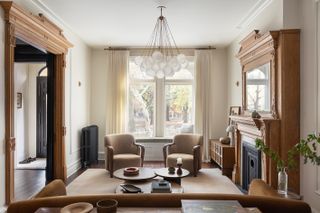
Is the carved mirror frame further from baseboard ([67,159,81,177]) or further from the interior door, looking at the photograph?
the interior door

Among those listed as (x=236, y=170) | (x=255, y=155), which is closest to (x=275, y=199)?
(x=255, y=155)

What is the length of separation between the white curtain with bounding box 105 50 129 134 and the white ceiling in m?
0.59

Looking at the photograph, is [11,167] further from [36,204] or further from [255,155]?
[255,155]

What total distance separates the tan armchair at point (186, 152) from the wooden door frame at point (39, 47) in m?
2.06

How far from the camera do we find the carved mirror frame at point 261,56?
3613mm

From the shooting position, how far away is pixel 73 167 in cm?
577

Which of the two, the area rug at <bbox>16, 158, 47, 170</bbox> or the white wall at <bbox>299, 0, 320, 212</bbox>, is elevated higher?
the white wall at <bbox>299, 0, 320, 212</bbox>

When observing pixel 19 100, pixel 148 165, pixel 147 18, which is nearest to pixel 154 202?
pixel 147 18

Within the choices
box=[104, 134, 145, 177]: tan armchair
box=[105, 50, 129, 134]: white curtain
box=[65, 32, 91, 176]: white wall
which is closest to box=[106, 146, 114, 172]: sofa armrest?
box=[104, 134, 145, 177]: tan armchair

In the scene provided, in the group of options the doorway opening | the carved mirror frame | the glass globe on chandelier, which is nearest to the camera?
the carved mirror frame

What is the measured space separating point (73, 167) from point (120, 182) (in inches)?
53.7

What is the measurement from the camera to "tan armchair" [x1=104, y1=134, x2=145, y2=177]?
5266mm

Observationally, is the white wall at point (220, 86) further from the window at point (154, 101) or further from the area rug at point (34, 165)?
the area rug at point (34, 165)

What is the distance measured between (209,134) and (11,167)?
476cm
